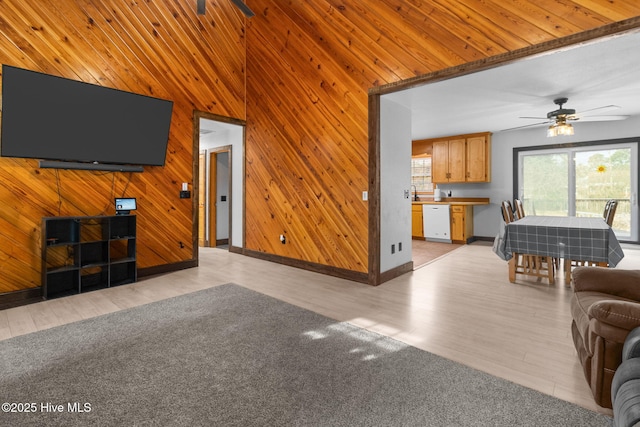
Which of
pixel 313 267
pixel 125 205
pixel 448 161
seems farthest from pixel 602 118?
pixel 125 205

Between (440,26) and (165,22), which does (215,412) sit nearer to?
(440,26)

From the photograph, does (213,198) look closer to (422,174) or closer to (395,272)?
(395,272)

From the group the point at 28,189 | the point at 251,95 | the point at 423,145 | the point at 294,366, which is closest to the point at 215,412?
the point at 294,366

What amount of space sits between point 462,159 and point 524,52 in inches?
210

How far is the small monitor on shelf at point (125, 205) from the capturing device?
4238 millimetres

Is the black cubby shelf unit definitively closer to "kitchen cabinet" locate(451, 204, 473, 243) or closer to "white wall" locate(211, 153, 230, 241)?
"white wall" locate(211, 153, 230, 241)

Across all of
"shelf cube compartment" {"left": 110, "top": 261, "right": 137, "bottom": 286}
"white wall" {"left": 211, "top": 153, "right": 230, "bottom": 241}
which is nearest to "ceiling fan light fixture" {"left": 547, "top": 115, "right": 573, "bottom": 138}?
"white wall" {"left": 211, "top": 153, "right": 230, "bottom": 241}

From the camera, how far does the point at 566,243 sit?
3.77 m

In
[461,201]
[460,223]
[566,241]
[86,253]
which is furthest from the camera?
[461,201]

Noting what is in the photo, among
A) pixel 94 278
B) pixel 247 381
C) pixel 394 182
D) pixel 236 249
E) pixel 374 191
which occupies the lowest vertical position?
pixel 247 381

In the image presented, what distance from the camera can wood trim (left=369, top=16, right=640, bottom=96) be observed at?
8.11 feet

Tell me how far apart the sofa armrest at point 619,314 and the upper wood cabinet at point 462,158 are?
259 inches

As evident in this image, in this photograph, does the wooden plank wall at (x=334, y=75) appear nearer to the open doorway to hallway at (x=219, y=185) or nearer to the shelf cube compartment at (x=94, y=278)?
the open doorway to hallway at (x=219, y=185)

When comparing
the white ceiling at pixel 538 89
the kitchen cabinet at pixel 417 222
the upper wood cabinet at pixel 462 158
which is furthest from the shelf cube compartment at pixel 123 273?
the upper wood cabinet at pixel 462 158
